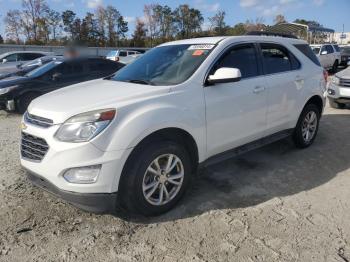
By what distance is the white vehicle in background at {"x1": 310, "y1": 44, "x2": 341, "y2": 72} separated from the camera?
1988 centimetres

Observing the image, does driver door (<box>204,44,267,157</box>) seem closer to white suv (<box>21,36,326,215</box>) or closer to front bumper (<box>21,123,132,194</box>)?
white suv (<box>21,36,326,215</box>)

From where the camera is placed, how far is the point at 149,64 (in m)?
4.47

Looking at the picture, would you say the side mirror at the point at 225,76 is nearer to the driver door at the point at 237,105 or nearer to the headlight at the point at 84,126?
the driver door at the point at 237,105

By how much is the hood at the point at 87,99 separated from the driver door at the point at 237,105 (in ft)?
2.14

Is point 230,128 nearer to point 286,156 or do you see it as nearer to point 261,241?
point 261,241

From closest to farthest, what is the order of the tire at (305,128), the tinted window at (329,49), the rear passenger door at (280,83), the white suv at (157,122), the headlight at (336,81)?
the white suv at (157,122), the rear passenger door at (280,83), the tire at (305,128), the headlight at (336,81), the tinted window at (329,49)

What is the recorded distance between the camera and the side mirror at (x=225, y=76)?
3.74m

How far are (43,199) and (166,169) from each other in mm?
1518

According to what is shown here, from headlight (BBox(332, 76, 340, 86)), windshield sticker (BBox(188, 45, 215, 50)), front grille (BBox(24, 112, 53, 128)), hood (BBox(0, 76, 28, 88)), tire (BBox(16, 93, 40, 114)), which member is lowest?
tire (BBox(16, 93, 40, 114))

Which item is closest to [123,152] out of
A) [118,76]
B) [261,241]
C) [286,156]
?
[261,241]

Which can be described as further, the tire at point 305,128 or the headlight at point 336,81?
the headlight at point 336,81

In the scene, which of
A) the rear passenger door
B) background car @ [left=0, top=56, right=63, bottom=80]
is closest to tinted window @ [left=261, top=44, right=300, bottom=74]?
the rear passenger door

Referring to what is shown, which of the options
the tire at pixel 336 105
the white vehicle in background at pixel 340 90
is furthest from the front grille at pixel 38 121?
the tire at pixel 336 105

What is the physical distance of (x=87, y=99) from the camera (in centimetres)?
352
